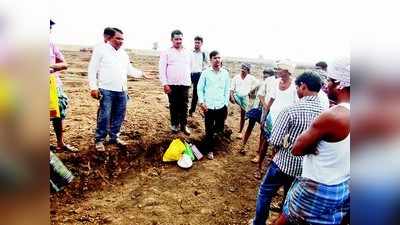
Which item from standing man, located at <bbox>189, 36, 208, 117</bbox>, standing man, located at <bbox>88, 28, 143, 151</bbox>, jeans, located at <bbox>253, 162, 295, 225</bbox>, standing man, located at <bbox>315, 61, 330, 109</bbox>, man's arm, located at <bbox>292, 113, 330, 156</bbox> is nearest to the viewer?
man's arm, located at <bbox>292, 113, 330, 156</bbox>

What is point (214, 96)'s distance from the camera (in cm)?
315

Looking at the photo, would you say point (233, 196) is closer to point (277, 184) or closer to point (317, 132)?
point (277, 184)

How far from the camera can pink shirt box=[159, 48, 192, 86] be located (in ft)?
9.86

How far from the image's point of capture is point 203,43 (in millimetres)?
2555

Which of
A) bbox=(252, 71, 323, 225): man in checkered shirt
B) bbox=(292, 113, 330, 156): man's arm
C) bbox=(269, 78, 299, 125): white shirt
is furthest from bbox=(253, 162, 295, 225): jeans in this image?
bbox=(269, 78, 299, 125): white shirt

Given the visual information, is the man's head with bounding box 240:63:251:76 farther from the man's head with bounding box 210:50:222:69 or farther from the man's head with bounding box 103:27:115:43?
the man's head with bounding box 103:27:115:43

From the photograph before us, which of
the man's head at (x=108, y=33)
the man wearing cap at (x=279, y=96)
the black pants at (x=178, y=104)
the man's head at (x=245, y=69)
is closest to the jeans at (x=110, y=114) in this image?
the black pants at (x=178, y=104)

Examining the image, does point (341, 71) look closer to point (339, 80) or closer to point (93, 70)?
point (339, 80)

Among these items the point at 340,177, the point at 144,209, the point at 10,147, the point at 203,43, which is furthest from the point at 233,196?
the point at 10,147

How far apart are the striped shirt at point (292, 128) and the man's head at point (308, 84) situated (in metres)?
0.03

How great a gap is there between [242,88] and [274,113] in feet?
1.90

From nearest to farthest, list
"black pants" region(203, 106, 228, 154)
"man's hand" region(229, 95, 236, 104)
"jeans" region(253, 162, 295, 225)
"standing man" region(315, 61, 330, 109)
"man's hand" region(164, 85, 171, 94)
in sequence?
"standing man" region(315, 61, 330, 109) → "jeans" region(253, 162, 295, 225) → "black pants" region(203, 106, 228, 154) → "man's hand" region(164, 85, 171, 94) → "man's hand" region(229, 95, 236, 104)

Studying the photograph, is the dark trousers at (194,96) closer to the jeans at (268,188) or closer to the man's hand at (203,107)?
the man's hand at (203,107)

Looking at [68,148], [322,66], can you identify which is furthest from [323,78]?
[68,148]
